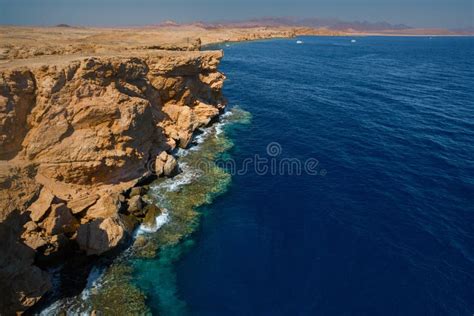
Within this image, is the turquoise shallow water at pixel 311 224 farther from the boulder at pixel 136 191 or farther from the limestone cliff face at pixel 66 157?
the limestone cliff face at pixel 66 157

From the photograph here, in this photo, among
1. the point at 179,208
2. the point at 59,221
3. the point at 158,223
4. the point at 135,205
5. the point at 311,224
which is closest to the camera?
the point at 59,221

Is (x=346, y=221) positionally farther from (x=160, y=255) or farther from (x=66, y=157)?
(x=66, y=157)

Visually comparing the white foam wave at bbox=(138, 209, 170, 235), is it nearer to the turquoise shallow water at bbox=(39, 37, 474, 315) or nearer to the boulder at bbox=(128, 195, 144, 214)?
the turquoise shallow water at bbox=(39, 37, 474, 315)

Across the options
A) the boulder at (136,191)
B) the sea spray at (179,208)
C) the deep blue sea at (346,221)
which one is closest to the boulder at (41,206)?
the sea spray at (179,208)

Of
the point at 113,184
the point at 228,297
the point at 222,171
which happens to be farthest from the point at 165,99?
the point at 228,297

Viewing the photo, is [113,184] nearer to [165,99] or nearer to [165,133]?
[165,133]

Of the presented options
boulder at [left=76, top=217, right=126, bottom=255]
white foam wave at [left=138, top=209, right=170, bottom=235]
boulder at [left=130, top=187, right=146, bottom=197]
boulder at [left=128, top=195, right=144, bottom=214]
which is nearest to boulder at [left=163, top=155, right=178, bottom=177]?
boulder at [left=130, top=187, right=146, bottom=197]

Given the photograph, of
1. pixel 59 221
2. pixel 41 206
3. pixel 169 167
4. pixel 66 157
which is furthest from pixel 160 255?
pixel 169 167
